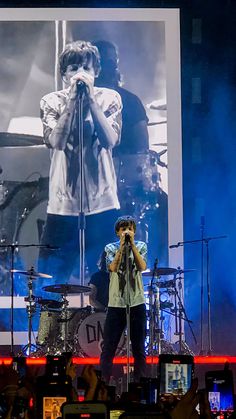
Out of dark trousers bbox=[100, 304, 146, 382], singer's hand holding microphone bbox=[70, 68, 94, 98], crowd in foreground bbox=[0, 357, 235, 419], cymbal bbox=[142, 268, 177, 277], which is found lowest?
crowd in foreground bbox=[0, 357, 235, 419]

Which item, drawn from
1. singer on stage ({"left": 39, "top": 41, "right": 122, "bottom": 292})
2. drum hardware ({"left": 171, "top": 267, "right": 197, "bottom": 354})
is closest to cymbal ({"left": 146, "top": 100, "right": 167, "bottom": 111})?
singer on stage ({"left": 39, "top": 41, "right": 122, "bottom": 292})

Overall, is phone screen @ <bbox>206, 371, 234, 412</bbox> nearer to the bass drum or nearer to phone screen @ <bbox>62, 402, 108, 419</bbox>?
phone screen @ <bbox>62, 402, 108, 419</bbox>

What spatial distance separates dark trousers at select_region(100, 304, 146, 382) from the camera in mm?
8516

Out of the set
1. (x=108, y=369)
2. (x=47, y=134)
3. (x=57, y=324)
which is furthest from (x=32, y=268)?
(x=108, y=369)

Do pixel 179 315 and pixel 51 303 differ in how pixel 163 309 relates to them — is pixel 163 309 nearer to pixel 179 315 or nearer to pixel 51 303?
pixel 179 315

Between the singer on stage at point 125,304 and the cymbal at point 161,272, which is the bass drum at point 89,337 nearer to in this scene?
the cymbal at point 161,272

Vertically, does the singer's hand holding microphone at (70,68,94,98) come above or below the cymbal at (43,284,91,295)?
above

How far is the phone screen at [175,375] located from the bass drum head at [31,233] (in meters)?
5.27

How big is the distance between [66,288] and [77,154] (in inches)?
75.9

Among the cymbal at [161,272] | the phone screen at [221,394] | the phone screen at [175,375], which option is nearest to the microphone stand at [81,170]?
the cymbal at [161,272]

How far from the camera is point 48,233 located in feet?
37.8

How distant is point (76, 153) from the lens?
11727mm

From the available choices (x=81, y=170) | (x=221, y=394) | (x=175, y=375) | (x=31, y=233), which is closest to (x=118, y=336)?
(x=175, y=375)

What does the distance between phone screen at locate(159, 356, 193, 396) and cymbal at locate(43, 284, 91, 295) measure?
4330mm
